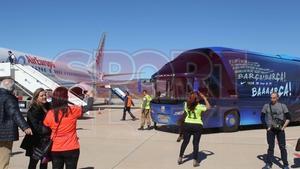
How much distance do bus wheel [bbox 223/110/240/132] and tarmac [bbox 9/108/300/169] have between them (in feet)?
1.06

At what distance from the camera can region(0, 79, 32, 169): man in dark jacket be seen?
251 inches

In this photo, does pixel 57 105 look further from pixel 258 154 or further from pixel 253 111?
pixel 253 111

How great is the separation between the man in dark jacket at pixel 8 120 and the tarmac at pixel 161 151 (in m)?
2.31

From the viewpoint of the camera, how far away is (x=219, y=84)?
606 inches

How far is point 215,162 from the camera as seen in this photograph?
955 centimetres

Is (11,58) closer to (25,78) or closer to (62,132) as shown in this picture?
(25,78)

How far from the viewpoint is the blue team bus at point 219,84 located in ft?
50.2

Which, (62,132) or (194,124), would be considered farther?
(194,124)

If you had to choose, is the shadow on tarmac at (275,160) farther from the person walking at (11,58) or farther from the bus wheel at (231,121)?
the person walking at (11,58)

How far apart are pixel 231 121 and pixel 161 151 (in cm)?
557

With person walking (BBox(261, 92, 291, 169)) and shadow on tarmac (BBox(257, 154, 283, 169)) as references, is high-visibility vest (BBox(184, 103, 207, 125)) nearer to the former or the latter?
person walking (BBox(261, 92, 291, 169))

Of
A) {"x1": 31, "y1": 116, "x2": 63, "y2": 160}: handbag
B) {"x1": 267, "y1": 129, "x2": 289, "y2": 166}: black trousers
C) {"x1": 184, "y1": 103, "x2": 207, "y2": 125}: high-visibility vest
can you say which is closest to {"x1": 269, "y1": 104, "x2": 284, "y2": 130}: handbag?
{"x1": 267, "y1": 129, "x2": 289, "y2": 166}: black trousers

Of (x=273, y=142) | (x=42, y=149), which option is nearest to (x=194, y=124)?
(x=273, y=142)

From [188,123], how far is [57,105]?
3.84 meters
